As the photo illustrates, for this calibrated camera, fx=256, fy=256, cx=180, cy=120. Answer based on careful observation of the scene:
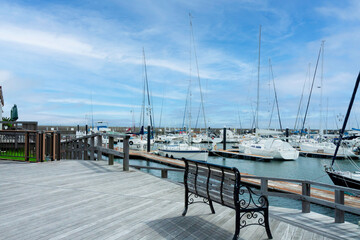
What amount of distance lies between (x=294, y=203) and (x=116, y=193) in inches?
474

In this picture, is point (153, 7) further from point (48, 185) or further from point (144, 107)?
point (144, 107)

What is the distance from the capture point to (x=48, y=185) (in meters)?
6.43

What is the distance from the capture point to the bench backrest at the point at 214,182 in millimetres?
3472

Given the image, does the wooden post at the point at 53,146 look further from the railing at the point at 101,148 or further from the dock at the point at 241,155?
the dock at the point at 241,155

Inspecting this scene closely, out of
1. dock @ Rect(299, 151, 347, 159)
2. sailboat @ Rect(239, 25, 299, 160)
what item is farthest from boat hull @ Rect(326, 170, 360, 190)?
dock @ Rect(299, 151, 347, 159)

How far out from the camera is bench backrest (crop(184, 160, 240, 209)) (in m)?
3.47

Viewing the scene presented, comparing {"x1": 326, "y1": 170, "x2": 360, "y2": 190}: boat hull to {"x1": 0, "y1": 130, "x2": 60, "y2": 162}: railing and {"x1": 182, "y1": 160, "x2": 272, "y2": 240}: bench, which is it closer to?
{"x1": 182, "y1": 160, "x2": 272, "y2": 240}: bench

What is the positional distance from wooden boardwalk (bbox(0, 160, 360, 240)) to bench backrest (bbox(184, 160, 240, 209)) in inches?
19.1

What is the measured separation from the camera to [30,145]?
11148mm

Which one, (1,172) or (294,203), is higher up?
(1,172)

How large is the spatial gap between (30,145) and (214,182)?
10108 millimetres

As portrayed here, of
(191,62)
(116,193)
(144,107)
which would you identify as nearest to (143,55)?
(144,107)

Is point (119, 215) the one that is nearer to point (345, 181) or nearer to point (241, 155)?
point (345, 181)

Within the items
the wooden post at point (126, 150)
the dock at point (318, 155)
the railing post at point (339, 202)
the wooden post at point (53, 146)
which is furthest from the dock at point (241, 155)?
the railing post at point (339, 202)
